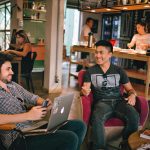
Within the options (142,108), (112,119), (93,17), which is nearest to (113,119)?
(112,119)

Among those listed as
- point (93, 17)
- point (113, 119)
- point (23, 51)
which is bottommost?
point (113, 119)

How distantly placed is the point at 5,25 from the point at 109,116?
8001mm

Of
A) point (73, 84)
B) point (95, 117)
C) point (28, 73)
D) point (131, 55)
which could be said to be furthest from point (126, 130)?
point (73, 84)

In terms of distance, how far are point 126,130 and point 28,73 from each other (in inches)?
111

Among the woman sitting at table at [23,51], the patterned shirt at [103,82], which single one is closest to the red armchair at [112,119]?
the patterned shirt at [103,82]

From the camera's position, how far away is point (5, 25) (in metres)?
9.82

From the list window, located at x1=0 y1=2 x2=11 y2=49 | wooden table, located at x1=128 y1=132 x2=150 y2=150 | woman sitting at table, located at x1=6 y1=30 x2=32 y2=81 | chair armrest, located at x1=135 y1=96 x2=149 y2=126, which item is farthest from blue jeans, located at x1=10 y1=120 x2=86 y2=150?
window, located at x1=0 y1=2 x2=11 y2=49

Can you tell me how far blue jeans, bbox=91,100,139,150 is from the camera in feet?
8.64

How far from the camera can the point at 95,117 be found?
269 centimetres

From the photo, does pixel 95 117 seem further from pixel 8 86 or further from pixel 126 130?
pixel 8 86

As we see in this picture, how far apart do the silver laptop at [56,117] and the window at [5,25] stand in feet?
26.1

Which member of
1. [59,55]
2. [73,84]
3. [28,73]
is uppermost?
[59,55]

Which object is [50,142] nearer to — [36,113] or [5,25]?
[36,113]

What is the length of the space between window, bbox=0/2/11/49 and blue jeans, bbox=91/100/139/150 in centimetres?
743
